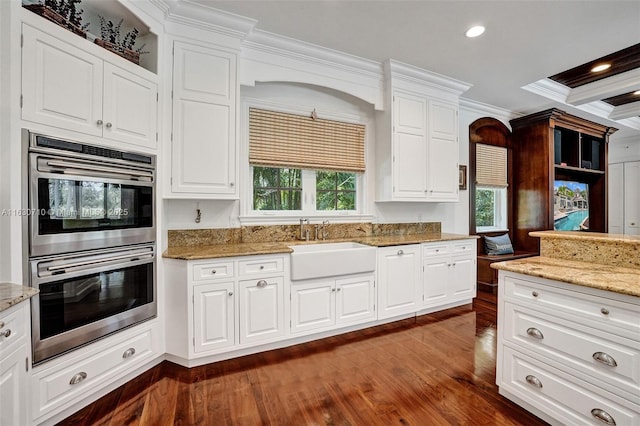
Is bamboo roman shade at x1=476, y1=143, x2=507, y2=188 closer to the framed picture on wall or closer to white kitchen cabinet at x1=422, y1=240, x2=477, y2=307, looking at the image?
the framed picture on wall

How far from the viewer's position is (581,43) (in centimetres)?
284

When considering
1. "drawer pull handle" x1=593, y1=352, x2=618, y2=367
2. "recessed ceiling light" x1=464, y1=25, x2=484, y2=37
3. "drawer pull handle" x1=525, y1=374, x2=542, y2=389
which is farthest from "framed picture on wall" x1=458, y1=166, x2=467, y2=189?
"drawer pull handle" x1=593, y1=352, x2=618, y2=367

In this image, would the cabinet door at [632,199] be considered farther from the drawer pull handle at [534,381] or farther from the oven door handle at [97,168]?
the oven door handle at [97,168]

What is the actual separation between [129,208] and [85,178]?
0.33 m

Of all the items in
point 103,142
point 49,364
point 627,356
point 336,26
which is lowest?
point 49,364

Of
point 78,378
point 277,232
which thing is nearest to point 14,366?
point 78,378

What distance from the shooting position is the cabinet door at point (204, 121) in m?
2.34

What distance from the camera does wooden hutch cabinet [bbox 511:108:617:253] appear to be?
4.40 m

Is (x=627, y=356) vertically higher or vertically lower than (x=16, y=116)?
lower

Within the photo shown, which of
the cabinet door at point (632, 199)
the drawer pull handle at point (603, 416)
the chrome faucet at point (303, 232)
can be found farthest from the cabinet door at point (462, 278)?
the cabinet door at point (632, 199)

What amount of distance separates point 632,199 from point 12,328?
→ 8.78 metres

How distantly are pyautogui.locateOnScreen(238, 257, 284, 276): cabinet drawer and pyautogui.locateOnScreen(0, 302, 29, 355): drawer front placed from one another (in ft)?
4.03

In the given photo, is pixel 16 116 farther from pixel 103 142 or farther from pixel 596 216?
pixel 596 216

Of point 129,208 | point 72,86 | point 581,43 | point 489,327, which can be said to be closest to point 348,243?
point 489,327
